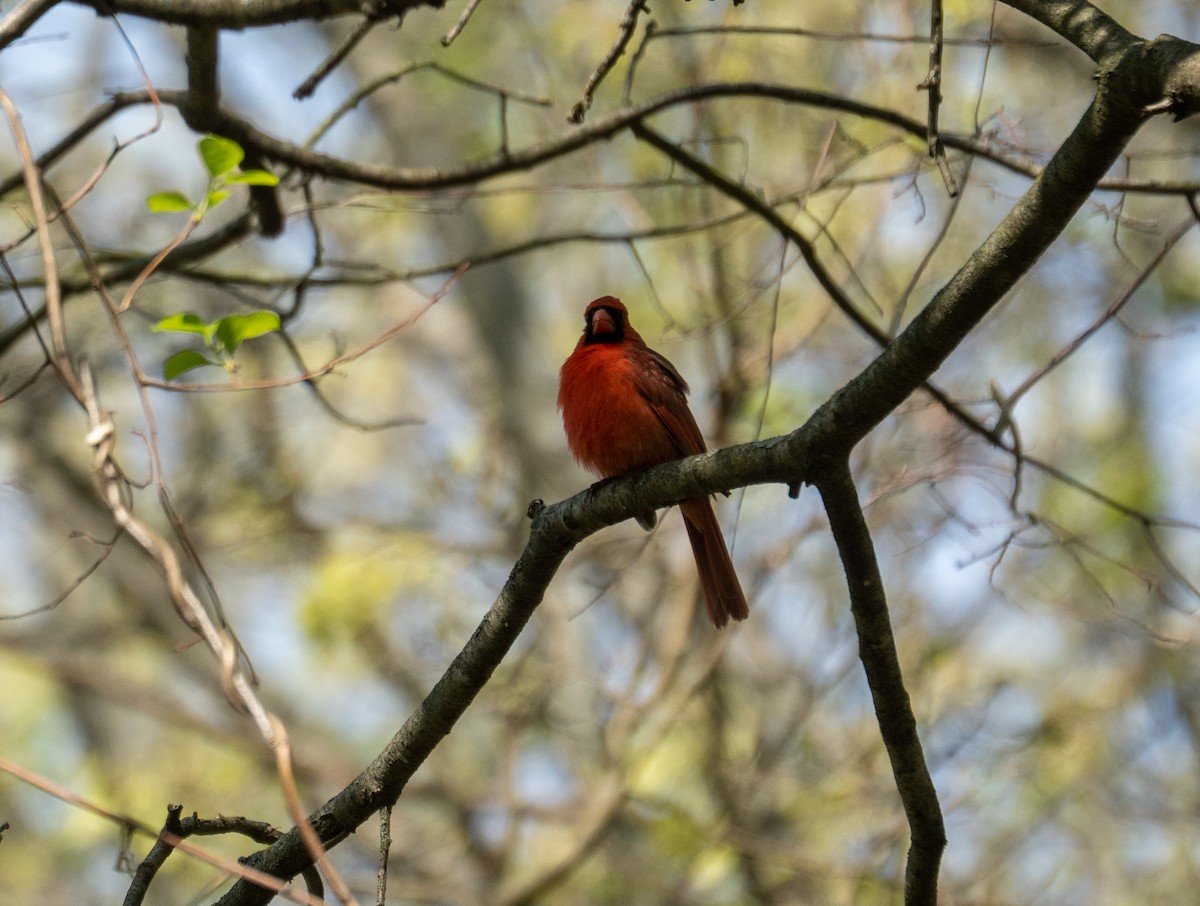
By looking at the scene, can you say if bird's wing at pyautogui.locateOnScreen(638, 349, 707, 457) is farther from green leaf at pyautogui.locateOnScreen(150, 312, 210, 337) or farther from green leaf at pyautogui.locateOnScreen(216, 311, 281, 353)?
green leaf at pyautogui.locateOnScreen(150, 312, 210, 337)

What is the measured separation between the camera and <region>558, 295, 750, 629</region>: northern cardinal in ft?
16.3

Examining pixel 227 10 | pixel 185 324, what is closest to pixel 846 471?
pixel 185 324

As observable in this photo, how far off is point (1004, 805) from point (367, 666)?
499cm

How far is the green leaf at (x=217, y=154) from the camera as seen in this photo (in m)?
3.10

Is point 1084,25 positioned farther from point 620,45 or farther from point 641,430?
point 641,430

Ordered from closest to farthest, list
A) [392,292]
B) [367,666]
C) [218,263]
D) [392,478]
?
[367,666] → [392,478] → [218,263] → [392,292]

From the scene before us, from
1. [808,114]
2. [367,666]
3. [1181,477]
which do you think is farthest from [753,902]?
[1181,477]

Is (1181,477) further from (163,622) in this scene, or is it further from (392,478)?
(163,622)

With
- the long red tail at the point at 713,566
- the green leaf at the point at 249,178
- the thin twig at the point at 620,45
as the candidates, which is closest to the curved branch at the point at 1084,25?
the thin twig at the point at 620,45

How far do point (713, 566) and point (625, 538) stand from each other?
2.45 meters

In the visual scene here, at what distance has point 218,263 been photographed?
1180 centimetres

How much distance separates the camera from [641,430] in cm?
496

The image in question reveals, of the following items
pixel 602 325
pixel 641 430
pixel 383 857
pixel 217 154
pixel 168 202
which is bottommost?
pixel 383 857

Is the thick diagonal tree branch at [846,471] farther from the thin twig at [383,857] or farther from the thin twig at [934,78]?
the thin twig at [934,78]
